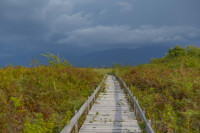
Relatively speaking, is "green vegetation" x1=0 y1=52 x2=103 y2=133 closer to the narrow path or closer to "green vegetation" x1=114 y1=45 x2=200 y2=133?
the narrow path

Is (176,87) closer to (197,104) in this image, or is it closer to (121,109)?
(197,104)

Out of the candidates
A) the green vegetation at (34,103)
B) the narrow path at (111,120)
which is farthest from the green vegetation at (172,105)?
the green vegetation at (34,103)

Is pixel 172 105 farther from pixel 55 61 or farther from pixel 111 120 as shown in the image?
pixel 55 61

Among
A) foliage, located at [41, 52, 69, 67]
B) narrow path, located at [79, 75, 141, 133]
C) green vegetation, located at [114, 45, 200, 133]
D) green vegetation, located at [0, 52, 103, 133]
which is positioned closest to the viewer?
green vegetation, located at [0, 52, 103, 133]

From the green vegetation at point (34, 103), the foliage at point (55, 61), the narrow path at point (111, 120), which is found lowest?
the narrow path at point (111, 120)

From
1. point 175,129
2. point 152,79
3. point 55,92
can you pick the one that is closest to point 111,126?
point 175,129

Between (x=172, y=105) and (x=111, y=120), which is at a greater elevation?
(x=172, y=105)

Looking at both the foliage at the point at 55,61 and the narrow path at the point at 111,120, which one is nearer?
the narrow path at the point at 111,120

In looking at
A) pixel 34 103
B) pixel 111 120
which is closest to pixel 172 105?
pixel 111 120

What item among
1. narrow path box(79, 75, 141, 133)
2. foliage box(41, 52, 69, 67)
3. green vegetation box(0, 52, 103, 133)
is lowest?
narrow path box(79, 75, 141, 133)

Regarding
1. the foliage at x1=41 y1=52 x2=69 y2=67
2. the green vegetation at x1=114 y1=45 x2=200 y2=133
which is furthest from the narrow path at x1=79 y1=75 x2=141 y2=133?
the foliage at x1=41 y1=52 x2=69 y2=67

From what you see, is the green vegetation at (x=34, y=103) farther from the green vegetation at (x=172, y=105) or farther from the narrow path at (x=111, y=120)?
the green vegetation at (x=172, y=105)

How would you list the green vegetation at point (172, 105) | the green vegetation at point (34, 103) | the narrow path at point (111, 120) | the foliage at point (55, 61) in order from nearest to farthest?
the green vegetation at point (34, 103)
the narrow path at point (111, 120)
the green vegetation at point (172, 105)
the foliage at point (55, 61)

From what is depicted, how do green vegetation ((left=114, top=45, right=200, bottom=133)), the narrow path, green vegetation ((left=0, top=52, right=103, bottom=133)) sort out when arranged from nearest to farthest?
green vegetation ((left=0, top=52, right=103, bottom=133)), the narrow path, green vegetation ((left=114, top=45, right=200, bottom=133))
